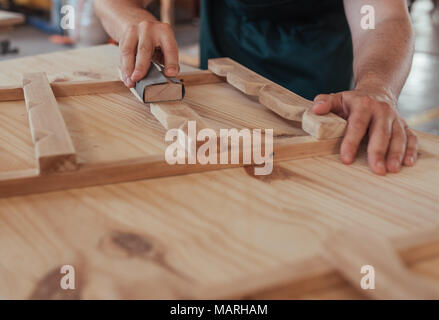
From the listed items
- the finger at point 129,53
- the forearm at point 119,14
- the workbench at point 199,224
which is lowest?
the workbench at point 199,224

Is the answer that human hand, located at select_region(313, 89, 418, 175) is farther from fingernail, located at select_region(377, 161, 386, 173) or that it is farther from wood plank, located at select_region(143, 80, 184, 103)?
wood plank, located at select_region(143, 80, 184, 103)

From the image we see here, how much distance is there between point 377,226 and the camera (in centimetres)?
67

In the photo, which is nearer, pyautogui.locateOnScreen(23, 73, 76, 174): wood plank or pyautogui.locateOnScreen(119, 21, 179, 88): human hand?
pyautogui.locateOnScreen(23, 73, 76, 174): wood plank

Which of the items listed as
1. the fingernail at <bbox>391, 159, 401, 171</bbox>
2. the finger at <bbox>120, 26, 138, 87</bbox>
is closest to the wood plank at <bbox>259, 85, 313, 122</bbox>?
the fingernail at <bbox>391, 159, 401, 171</bbox>

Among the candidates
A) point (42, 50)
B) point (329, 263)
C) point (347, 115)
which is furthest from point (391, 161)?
point (42, 50)

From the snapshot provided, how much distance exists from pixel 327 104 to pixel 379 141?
0.14 m

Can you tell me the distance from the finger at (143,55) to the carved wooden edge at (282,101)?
0.23m

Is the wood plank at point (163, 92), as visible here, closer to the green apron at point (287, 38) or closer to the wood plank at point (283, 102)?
the wood plank at point (283, 102)

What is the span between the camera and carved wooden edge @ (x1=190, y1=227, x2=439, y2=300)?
509mm

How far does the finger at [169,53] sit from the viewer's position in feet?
3.64

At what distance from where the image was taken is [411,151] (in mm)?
899

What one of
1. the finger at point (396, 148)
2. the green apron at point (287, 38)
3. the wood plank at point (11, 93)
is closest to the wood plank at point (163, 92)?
the wood plank at point (11, 93)

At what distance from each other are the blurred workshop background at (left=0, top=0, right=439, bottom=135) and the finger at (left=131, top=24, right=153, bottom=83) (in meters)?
3.03

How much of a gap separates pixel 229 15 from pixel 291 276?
1.41 m
